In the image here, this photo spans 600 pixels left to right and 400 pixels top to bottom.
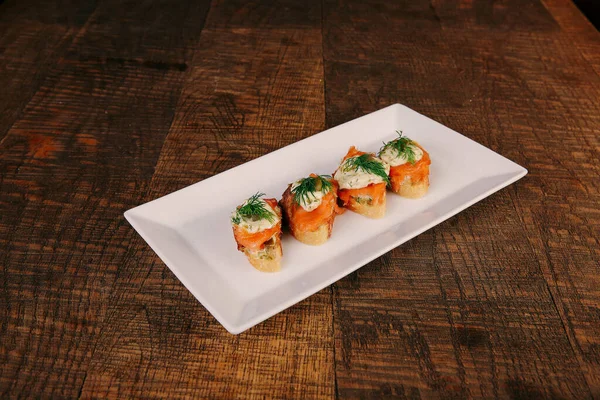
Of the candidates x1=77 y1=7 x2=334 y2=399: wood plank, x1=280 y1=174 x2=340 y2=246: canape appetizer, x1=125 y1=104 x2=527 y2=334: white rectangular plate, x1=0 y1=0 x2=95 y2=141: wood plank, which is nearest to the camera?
x1=77 y1=7 x2=334 y2=399: wood plank

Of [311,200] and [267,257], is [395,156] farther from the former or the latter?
[267,257]

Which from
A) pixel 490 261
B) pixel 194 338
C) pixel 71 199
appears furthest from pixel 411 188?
pixel 71 199

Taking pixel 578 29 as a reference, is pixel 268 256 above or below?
above

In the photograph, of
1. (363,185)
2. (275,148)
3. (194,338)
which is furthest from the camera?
(275,148)

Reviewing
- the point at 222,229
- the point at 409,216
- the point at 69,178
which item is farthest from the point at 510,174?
the point at 69,178

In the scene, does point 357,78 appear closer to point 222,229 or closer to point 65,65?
point 222,229

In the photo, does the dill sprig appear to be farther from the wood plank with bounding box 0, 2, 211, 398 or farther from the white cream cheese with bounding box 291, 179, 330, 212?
the wood plank with bounding box 0, 2, 211, 398

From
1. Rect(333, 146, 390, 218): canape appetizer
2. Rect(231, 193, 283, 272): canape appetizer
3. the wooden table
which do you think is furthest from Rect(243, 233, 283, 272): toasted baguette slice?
Rect(333, 146, 390, 218): canape appetizer
